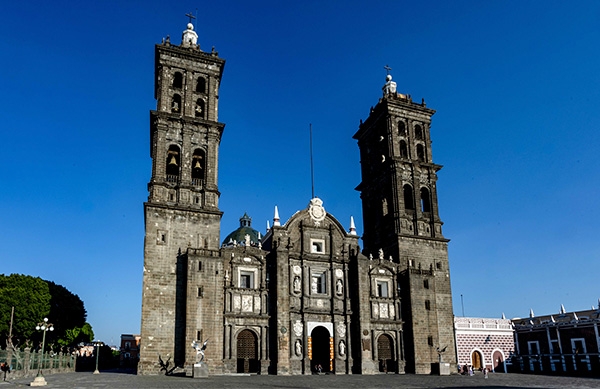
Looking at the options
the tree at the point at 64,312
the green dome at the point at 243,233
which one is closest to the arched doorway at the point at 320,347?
the green dome at the point at 243,233

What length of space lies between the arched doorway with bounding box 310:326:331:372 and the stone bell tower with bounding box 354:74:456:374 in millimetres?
7266

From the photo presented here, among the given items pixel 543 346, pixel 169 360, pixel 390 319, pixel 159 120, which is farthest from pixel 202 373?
pixel 543 346

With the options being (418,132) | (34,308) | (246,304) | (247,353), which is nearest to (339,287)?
(246,304)

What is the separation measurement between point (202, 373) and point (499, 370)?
35.5 m

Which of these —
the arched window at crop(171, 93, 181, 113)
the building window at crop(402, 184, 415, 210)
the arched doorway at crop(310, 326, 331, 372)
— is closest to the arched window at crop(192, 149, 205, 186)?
the arched window at crop(171, 93, 181, 113)

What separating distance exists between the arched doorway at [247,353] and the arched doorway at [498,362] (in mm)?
28521

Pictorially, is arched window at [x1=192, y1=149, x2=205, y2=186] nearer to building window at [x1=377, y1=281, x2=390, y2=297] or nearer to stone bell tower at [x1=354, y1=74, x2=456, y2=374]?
stone bell tower at [x1=354, y1=74, x2=456, y2=374]

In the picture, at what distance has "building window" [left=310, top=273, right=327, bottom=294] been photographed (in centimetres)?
4601

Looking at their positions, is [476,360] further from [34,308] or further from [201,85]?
[34,308]

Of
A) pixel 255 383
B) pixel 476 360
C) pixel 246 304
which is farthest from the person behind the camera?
pixel 476 360

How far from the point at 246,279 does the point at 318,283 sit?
6753mm

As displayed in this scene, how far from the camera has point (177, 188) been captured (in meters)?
44.3

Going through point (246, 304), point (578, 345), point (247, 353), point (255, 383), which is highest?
point (246, 304)

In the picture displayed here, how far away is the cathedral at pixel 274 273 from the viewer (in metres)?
40.5
